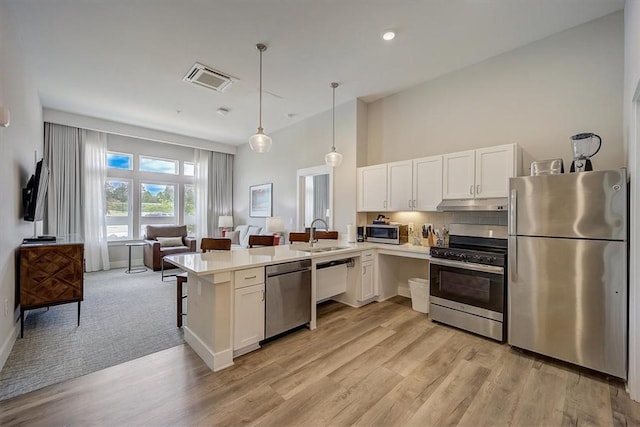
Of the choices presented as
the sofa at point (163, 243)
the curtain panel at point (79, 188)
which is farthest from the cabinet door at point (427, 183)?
the curtain panel at point (79, 188)

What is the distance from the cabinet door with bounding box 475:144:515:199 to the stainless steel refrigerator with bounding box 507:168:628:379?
14.4 inches

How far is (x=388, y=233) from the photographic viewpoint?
13.1 ft

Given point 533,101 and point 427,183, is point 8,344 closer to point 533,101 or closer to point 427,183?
point 427,183

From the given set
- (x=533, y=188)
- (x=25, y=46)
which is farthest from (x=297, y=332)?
(x=25, y=46)

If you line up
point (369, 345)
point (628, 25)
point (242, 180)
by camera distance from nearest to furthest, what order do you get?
1. point (628, 25)
2. point (369, 345)
3. point (242, 180)

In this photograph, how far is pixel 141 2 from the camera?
251 centimetres

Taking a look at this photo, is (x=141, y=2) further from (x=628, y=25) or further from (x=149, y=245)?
(x=149, y=245)

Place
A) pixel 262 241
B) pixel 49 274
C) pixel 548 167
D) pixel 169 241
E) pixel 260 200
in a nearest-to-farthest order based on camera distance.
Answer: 1. pixel 548 167
2. pixel 49 274
3. pixel 262 241
4. pixel 169 241
5. pixel 260 200

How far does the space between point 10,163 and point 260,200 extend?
15.1 feet

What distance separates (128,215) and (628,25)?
878 cm

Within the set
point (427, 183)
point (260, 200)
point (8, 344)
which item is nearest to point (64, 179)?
point (260, 200)

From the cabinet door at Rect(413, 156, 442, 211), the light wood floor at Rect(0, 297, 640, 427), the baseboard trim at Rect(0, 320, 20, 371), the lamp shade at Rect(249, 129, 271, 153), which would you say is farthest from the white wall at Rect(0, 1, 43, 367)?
the cabinet door at Rect(413, 156, 442, 211)

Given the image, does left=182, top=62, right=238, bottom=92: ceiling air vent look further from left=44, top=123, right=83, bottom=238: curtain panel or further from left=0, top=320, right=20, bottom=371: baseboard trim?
left=44, top=123, right=83, bottom=238: curtain panel

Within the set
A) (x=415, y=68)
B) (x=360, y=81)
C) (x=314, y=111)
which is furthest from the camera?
(x=314, y=111)
